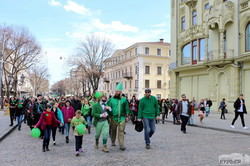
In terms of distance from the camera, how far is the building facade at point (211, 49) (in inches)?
875

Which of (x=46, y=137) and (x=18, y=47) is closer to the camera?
(x=46, y=137)

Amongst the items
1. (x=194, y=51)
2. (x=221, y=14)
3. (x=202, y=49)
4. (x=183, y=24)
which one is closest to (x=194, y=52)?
(x=194, y=51)

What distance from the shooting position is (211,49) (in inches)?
1001

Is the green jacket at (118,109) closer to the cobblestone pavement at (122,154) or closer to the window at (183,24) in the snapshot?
the cobblestone pavement at (122,154)

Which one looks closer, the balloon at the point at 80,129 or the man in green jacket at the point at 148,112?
the balloon at the point at 80,129

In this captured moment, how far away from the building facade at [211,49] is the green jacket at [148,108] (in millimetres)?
16007

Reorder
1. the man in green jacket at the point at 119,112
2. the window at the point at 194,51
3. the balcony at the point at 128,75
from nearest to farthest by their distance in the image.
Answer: the man in green jacket at the point at 119,112
the window at the point at 194,51
the balcony at the point at 128,75

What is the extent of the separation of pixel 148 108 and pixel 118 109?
3.20ft

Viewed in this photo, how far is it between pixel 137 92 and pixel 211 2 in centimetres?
2895

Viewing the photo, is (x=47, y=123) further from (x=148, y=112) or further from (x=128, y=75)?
(x=128, y=75)

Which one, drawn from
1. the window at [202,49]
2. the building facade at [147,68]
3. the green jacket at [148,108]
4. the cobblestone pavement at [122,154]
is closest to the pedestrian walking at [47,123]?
the cobblestone pavement at [122,154]

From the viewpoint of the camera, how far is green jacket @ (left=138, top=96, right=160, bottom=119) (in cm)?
772

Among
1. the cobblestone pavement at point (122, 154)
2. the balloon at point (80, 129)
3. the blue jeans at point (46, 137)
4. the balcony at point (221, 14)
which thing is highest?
the balcony at point (221, 14)

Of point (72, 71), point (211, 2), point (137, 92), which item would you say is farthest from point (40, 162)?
point (137, 92)
